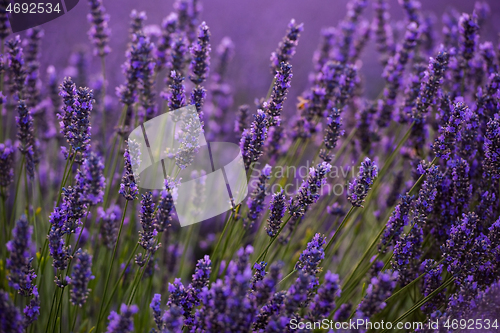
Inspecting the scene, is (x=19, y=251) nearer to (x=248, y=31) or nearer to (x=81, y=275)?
(x=81, y=275)

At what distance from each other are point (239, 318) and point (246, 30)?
6600 millimetres

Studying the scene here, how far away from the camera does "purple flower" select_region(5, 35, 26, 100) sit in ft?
6.08

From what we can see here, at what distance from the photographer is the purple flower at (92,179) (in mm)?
1243

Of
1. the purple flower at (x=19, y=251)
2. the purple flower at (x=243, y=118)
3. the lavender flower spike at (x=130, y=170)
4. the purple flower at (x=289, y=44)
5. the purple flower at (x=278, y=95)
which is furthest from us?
the purple flower at (x=243, y=118)

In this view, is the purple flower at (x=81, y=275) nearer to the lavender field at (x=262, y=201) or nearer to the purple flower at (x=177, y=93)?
the lavender field at (x=262, y=201)

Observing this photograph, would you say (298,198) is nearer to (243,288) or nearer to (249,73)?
(243,288)

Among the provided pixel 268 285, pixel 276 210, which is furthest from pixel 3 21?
pixel 268 285

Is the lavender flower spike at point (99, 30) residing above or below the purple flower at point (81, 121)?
above

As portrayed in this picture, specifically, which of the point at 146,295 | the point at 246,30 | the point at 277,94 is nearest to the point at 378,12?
the point at 277,94

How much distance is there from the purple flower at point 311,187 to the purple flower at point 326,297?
0.36 meters

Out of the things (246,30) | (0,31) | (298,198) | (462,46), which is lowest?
(298,198)

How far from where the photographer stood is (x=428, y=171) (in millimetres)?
1622

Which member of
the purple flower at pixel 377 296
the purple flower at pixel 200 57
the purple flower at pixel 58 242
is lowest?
the purple flower at pixel 377 296

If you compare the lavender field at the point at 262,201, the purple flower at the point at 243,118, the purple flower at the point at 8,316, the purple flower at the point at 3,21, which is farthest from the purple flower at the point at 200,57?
the purple flower at the point at 8,316
